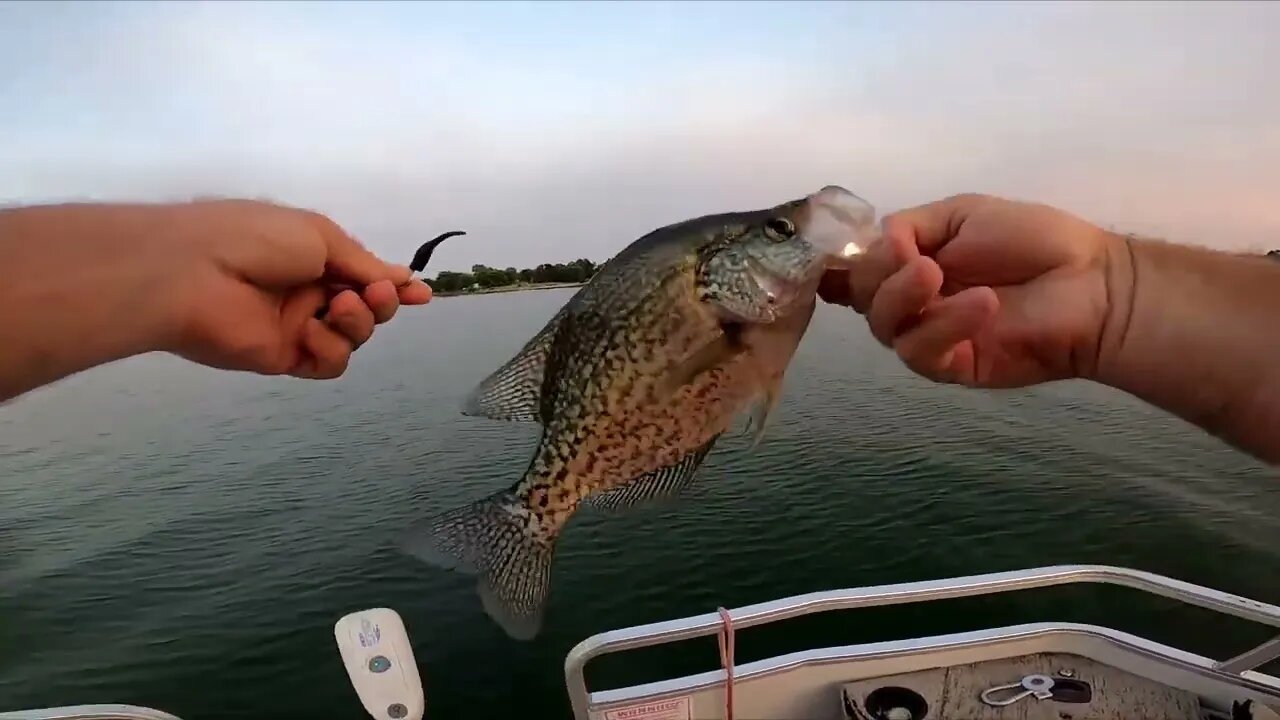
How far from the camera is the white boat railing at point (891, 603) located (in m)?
4.16

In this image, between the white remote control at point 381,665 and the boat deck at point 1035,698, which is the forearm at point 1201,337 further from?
the boat deck at point 1035,698

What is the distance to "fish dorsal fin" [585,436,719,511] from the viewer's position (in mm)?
1888

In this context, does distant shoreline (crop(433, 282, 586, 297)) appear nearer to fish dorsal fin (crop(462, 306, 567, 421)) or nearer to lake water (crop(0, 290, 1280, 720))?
fish dorsal fin (crop(462, 306, 567, 421))

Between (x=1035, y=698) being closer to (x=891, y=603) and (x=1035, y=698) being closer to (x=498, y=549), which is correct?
(x=891, y=603)

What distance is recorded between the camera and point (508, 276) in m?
3.29

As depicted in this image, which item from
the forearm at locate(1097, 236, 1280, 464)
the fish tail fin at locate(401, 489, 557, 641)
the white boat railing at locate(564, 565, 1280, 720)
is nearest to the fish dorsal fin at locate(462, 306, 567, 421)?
the fish tail fin at locate(401, 489, 557, 641)

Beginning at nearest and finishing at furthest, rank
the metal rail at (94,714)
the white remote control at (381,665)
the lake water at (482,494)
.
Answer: the white remote control at (381,665), the metal rail at (94,714), the lake water at (482,494)

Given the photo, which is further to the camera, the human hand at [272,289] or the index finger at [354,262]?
the index finger at [354,262]

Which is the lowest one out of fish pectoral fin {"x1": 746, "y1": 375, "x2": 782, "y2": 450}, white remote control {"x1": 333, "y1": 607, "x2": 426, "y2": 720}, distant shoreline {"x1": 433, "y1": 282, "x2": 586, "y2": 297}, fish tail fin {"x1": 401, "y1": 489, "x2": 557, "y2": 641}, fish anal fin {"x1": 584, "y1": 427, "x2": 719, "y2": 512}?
white remote control {"x1": 333, "y1": 607, "x2": 426, "y2": 720}

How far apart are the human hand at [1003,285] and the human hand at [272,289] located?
1.19 metres

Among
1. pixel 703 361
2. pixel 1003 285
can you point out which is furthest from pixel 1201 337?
pixel 703 361

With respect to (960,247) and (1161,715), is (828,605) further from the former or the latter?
(960,247)

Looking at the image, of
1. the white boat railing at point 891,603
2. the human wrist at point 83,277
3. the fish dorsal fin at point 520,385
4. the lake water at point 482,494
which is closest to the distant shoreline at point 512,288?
the fish dorsal fin at point 520,385

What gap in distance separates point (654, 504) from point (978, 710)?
3872mm
